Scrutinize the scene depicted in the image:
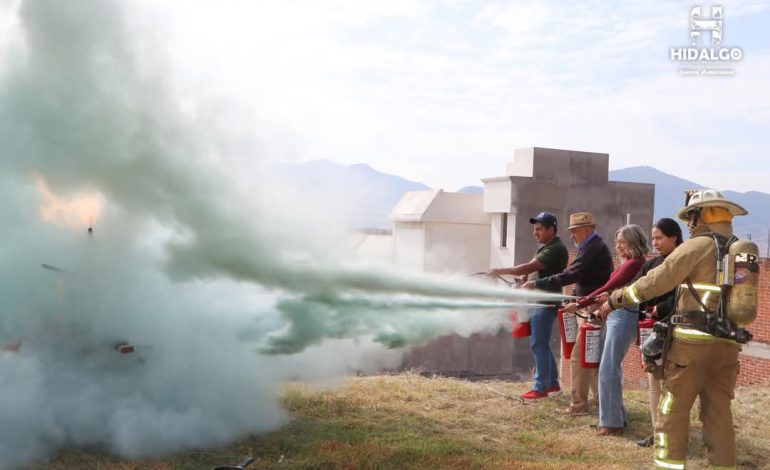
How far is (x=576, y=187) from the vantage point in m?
31.0

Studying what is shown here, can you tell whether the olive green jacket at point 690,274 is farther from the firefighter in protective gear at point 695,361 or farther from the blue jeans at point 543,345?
the blue jeans at point 543,345

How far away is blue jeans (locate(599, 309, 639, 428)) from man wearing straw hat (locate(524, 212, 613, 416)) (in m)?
0.52

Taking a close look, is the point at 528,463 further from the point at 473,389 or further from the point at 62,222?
the point at 62,222

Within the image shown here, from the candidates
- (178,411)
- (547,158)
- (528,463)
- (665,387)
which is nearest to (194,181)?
(178,411)

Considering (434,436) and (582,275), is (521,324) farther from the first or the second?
(434,436)

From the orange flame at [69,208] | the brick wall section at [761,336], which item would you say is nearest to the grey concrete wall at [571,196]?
the brick wall section at [761,336]

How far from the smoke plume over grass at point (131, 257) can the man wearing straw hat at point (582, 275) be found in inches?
101

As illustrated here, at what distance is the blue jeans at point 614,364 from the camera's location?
7102mm

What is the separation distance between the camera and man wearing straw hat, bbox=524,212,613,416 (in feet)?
25.0

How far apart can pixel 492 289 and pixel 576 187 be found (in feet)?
82.2

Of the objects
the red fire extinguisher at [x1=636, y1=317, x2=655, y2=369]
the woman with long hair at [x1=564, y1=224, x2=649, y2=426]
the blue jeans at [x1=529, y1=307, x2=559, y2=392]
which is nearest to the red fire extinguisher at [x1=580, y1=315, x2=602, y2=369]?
the woman with long hair at [x1=564, y1=224, x2=649, y2=426]

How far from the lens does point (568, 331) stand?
806 cm

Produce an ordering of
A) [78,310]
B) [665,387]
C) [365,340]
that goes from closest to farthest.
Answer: [665,387] < [78,310] < [365,340]

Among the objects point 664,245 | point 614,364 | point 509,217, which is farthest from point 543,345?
point 509,217
